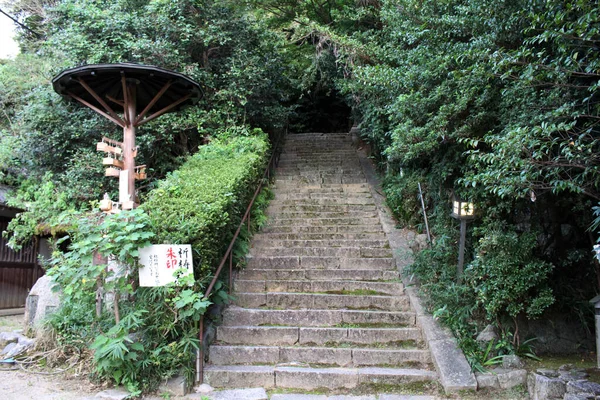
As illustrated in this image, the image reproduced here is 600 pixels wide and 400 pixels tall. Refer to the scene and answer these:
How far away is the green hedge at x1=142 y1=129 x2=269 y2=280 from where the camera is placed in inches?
180

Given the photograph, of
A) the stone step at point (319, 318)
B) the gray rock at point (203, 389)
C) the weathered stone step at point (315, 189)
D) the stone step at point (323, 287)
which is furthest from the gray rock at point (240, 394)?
the weathered stone step at point (315, 189)

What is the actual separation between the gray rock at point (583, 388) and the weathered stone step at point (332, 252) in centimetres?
315

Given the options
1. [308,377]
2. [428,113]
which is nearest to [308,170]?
[428,113]

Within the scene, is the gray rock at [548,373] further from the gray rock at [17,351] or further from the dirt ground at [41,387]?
the gray rock at [17,351]

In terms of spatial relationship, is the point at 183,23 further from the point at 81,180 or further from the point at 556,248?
the point at 556,248

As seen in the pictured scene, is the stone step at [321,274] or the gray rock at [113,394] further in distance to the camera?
the stone step at [321,274]

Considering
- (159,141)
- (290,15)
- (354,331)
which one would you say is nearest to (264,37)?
(290,15)

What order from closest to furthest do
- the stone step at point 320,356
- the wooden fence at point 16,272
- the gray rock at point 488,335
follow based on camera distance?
the stone step at point 320,356 → the gray rock at point 488,335 → the wooden fence at point 16,272

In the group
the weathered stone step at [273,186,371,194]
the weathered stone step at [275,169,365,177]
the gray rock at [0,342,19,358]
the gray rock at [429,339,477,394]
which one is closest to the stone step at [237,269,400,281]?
the gray rock at [429,339,477,394]

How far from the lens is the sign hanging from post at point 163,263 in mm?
4316

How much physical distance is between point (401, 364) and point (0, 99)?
12.4 metres

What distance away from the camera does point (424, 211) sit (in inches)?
269

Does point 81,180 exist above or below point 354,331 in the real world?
above

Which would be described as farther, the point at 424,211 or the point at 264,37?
the point at 264,37
